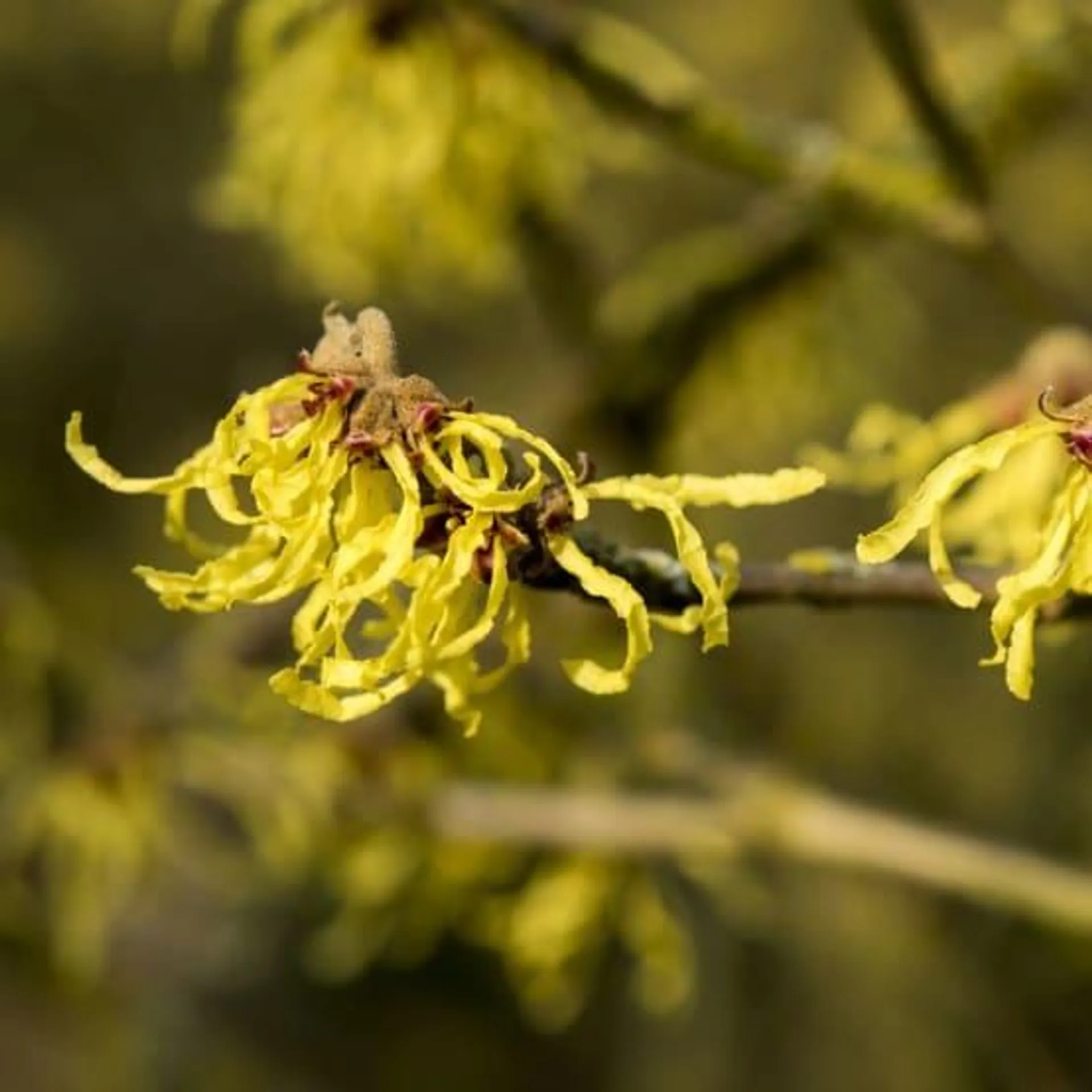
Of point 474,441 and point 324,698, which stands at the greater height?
point 474,441

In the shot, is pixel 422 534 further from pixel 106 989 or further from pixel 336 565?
pixel 106 989

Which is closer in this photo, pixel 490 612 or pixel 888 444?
pixel 490 612

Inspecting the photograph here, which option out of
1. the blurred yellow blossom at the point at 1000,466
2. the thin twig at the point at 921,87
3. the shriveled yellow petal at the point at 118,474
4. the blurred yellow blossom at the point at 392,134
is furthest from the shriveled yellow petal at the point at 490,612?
the blurred yellow blossom at the point at 392,134

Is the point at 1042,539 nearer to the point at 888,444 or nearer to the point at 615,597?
the point at 615,597

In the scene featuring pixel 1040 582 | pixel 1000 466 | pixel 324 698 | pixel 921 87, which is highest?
pixel 921 87

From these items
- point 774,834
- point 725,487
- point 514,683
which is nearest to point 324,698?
point 725,487

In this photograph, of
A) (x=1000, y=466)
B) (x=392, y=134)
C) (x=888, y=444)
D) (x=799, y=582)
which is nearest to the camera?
(x=799, y=582)

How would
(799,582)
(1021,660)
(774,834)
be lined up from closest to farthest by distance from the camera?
(1021,660), (799,582), (774,834)
